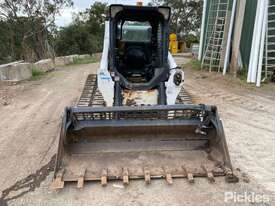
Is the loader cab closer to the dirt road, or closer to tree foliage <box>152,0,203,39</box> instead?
the dirt road

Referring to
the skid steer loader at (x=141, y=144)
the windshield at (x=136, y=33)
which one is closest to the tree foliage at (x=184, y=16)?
the windshield at (x=136, y=33)

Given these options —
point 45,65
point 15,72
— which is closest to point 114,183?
point 15,72

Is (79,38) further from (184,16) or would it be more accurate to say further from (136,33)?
(136,33)

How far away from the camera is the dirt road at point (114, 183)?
3.16m

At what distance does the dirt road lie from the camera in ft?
10.4

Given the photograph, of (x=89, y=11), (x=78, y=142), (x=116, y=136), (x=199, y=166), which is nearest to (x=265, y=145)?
(x=199, y=166)

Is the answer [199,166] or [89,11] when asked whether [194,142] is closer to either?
[199,166]

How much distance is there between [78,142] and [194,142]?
1.51 metres

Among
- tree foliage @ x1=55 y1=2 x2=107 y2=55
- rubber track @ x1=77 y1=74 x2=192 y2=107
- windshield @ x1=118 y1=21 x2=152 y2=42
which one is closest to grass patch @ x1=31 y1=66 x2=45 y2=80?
rubber track @ x1=77 y1=74 x2=192 y2=107

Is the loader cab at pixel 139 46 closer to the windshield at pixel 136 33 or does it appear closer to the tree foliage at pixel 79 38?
the windshield at pixel 136 33

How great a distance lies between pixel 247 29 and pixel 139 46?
605 centimetres

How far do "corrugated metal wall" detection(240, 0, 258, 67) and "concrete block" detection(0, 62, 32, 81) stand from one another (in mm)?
8055

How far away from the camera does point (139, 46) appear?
6090 millimetres

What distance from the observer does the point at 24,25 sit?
16.9 m
